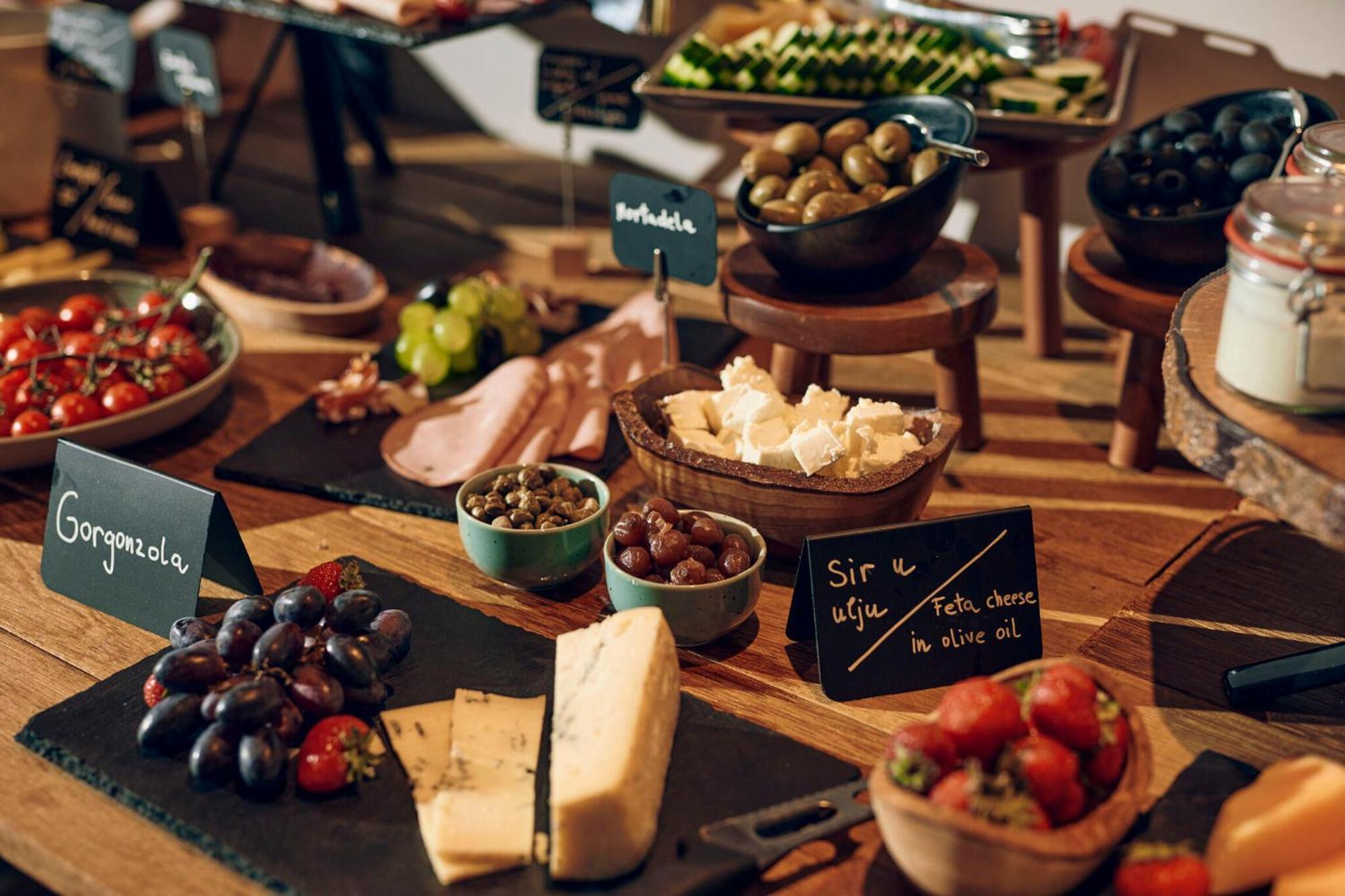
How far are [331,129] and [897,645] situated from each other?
2015mm

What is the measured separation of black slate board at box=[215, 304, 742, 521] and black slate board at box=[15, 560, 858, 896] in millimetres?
420

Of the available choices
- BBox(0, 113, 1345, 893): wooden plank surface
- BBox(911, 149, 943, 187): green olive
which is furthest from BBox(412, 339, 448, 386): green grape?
BBox(911, 149, 943, 187): green olive

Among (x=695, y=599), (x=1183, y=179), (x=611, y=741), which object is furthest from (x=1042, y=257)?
(x=611, y=741)

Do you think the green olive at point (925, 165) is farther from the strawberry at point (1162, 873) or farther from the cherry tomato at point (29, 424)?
the cherry tomato at point (29, 424)

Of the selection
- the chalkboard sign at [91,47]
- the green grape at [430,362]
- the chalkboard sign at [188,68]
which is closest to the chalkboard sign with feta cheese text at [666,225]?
the green grape at [430,362]

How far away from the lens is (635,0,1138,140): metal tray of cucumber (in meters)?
2.09

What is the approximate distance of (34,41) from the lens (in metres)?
2.95

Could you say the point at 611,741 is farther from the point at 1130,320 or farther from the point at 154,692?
the point at 1130,320

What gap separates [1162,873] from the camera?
1.13m

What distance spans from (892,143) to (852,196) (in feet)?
0.34

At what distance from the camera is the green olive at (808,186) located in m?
1.86

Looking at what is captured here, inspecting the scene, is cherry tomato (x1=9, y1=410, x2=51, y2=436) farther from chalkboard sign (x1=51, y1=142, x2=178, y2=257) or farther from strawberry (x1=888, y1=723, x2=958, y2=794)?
strawberry (x1=888, y1=723, x2=958, y2=794)

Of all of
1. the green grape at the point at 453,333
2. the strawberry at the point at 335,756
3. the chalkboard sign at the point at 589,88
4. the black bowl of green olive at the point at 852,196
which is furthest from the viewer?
the chalkboard sign at the point at 589,88

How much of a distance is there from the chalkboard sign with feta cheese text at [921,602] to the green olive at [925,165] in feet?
1.89
